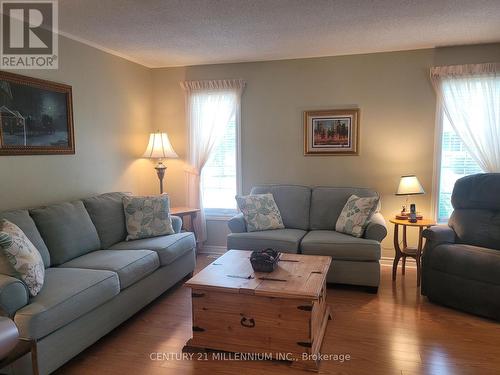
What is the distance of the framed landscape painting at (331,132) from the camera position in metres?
4.23

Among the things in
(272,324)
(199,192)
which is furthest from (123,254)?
(199,192)

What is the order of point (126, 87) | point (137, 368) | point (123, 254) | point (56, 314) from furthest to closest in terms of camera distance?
1. point (126, 87)
2. point (123, 254)
3. point (137, 368)
4. point (56, 314)

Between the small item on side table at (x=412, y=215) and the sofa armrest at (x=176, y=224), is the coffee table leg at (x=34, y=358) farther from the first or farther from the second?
the small item on side table at (x=412, y=215)

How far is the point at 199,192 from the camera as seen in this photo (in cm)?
468

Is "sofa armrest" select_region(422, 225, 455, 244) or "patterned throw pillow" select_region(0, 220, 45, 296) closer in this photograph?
"patterned throw pillow" select_region(0, 220, 45, 296)

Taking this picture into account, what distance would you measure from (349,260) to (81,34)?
3220 mm

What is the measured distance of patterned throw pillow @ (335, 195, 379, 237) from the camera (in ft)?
11.7

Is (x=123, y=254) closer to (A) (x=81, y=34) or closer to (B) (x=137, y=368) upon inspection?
(B) (x=137, y=368)

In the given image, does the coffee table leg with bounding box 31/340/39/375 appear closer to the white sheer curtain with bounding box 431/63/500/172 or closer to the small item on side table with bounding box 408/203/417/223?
the small item on side table with bounding box 408/203/417/223

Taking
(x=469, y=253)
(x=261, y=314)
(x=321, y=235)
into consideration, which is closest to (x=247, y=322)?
(x=261, y=314)

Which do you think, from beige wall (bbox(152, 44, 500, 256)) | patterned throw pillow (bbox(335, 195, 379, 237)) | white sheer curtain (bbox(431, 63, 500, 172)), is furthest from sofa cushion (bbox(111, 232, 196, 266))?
white sheer curtain (bbox(431, 63, 500, 172))

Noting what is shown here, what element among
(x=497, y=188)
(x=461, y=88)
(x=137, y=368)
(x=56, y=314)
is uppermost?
(x=461, y=88)

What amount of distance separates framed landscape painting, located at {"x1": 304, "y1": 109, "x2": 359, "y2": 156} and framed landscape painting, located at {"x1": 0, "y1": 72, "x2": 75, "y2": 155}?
252 cm

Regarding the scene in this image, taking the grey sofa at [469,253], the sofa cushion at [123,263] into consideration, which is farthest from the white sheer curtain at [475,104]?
the sofa cushion at [123,263]
